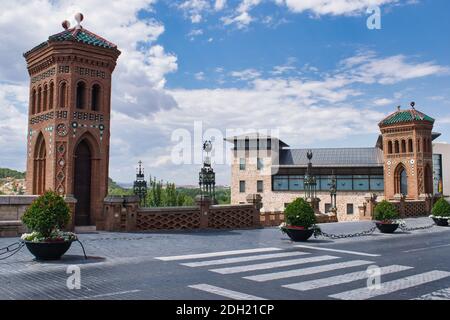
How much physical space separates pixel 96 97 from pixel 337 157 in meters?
41.9

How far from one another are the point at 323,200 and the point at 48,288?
154 ft

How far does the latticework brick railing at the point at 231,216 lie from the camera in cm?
2112

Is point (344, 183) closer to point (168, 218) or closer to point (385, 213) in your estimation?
point (385, 213)

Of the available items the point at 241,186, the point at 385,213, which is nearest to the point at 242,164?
the point at 241,186

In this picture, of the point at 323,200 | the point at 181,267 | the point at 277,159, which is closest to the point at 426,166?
the point at 323,200

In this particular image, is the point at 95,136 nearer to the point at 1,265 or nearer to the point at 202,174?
the point at 202,174

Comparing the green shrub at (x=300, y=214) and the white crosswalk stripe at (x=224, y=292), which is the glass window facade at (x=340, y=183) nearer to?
the green shrub at (x=300, y=214)

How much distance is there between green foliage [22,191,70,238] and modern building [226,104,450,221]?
31.4m

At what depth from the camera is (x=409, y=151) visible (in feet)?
117

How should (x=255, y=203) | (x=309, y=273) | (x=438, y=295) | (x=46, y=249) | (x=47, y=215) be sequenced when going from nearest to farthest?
(x=438, y=295)
(x=309, y=273)
(x=46, y=249)
(x=47, y=215)
(x=255, y=203)

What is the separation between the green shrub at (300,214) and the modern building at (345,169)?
22299 mm

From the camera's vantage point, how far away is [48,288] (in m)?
8.05

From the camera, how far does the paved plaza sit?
7938mm

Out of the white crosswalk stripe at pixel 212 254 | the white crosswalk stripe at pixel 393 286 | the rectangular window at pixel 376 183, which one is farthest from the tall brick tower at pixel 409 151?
the white crosswalk stripe at pixel 393 286
